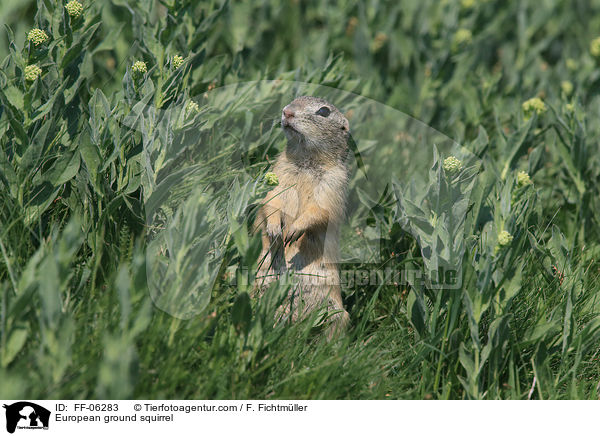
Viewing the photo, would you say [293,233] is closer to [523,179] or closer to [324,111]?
[324,111]

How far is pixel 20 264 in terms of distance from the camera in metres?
3.54

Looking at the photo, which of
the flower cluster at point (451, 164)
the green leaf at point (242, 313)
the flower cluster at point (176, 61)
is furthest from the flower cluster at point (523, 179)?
the flower cluster at point (176, 61)

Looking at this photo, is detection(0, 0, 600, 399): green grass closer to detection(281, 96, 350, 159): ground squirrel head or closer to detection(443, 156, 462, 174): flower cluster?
detection(443, 156, 462, 174): flower cluster

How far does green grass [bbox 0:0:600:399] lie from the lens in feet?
10.2

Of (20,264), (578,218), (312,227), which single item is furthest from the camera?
(578,218)

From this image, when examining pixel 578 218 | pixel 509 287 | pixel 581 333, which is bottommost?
pixel 578 218

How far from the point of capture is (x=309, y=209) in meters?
4.50

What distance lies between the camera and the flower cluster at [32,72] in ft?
12.3

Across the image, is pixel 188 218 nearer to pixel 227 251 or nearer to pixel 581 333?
pixel 227 251

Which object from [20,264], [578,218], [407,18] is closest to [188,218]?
[20,264]

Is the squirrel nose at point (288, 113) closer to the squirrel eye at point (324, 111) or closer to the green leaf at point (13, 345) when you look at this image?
the squirrel eye at point (324, 111)

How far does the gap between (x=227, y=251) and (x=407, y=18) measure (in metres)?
5.03

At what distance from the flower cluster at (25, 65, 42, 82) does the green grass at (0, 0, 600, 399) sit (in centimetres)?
5
